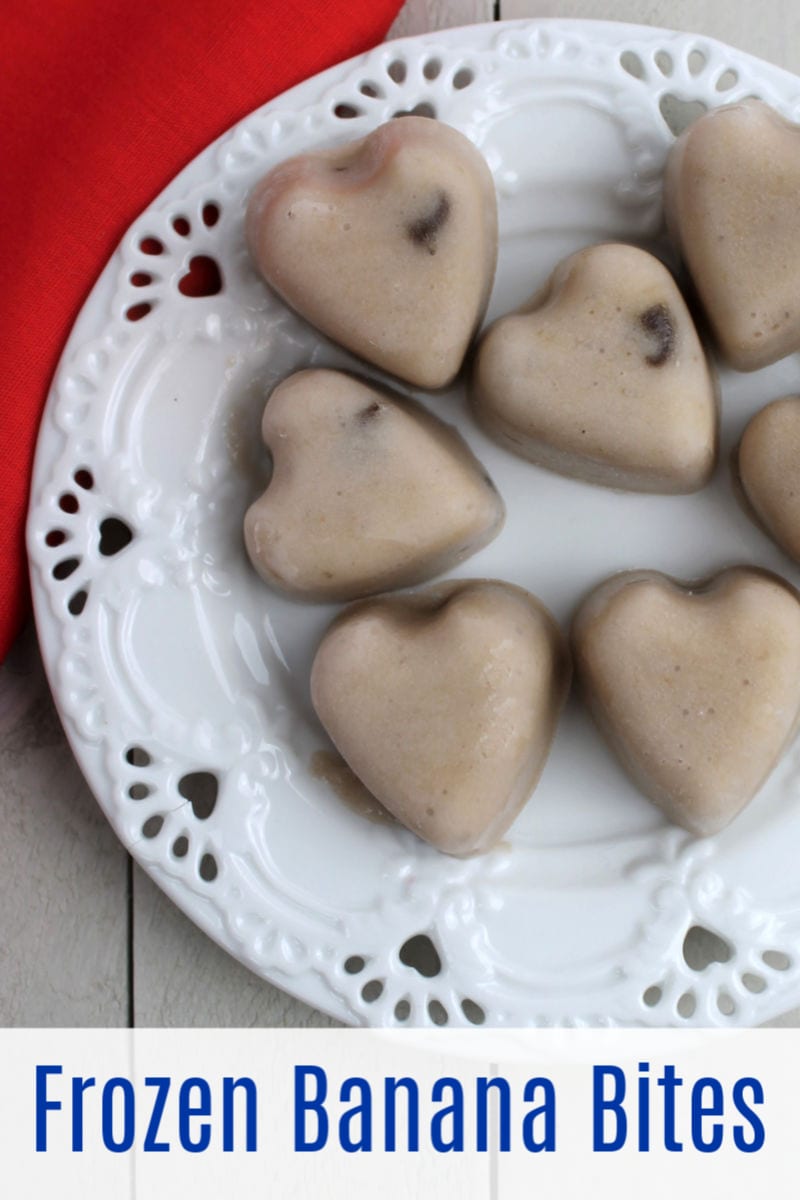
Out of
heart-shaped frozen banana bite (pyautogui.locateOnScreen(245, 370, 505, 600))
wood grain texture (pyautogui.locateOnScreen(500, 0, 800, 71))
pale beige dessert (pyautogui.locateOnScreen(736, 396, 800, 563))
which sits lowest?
pale beige dessert (pyautogui.locateOnScreen(736, 396, 800, 563))

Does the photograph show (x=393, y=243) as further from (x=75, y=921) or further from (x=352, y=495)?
(x=75, y=921)

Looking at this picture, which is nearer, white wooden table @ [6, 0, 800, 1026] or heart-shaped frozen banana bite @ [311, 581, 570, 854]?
heart-shaped frozen banana bite @ [311, 581, 570, 854]

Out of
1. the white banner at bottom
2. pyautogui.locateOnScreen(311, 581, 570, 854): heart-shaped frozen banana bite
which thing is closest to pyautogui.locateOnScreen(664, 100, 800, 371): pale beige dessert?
pyautogui.locateOnScreen(311, 581, 570, 854): heart-shaped frozen banana bite

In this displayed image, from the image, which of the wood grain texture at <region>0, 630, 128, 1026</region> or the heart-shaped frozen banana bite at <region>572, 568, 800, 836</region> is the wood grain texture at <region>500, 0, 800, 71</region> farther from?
the wood grain texture at <region>0, 630, 128, 1026</region>

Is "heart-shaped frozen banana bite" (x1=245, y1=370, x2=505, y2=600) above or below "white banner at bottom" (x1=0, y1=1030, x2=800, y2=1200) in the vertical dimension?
above

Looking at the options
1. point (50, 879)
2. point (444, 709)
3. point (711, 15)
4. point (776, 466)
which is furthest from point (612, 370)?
point (50, 879)

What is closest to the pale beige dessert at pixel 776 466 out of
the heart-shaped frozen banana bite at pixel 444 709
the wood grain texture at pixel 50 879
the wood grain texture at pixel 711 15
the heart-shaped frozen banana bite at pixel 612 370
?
the heart-shaped frozen banana bite at pixel 612 370
